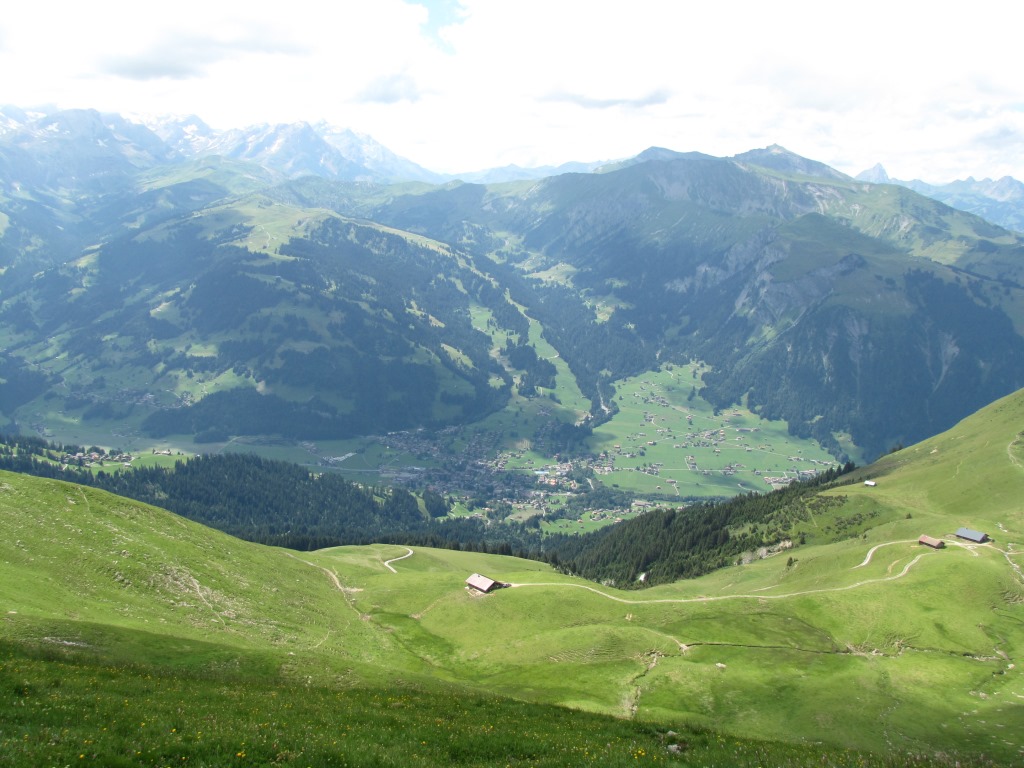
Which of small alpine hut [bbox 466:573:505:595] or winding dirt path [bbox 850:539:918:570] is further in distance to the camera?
winding dirt path [bbox 850:539:918:570]

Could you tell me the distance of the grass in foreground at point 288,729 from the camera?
28484mm

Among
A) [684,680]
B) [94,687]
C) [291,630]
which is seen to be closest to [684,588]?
[684,680]

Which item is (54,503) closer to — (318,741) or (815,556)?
(318,741)

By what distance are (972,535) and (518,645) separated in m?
93.9

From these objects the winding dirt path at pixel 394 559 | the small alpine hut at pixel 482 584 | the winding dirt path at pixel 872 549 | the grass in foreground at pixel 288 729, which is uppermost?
the grass in foreground at pixel 288 729

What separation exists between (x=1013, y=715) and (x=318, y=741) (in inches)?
2942

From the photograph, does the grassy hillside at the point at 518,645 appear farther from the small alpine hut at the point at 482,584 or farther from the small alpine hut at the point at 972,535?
the small alpine hut at the point at 972,535

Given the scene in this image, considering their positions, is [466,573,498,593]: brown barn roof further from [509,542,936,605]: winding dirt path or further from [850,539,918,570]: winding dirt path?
[850,539,918,570]: winding dirt path

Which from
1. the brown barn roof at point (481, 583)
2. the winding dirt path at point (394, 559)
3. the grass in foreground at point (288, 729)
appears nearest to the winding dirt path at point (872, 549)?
the brown barn roof at point (481, 583)

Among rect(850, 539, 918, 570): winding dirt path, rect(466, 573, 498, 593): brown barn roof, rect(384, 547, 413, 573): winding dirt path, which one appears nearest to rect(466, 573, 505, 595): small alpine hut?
rect(466, 573, 498, 593): brown barn roof

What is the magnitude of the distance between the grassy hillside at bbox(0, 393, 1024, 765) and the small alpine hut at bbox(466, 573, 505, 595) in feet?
7.93

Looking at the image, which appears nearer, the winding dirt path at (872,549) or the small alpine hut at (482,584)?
the small alpine hut at (482,584)

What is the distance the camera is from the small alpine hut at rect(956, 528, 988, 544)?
122688 millimetres

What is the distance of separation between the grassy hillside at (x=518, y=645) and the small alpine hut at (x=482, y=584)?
7.93 ft
